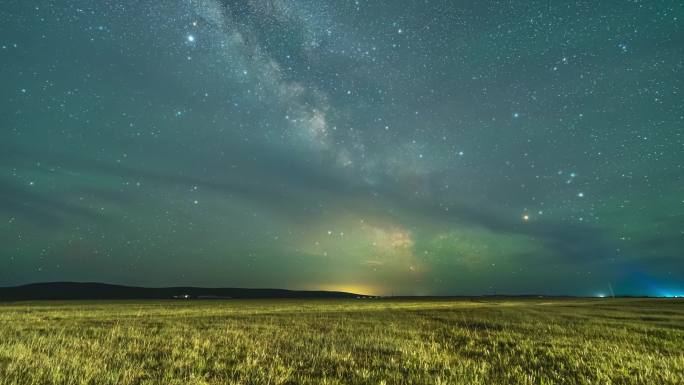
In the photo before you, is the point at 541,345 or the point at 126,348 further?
the point at 541,345

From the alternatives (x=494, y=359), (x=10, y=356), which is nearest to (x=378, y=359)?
(x=494, y=359)

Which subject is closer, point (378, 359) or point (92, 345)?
point (378, 359)

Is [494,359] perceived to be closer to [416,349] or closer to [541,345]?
[416,349]

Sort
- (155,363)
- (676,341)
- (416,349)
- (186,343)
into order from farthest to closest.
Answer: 1. (676,341)
2. (186,343)
3. (416,349)
4. (155,363)

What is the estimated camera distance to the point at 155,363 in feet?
33.5

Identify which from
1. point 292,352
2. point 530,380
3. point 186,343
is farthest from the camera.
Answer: point 186,343

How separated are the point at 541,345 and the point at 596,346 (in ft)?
6.65

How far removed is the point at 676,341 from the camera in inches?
666

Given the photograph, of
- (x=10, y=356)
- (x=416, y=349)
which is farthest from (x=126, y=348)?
(x=416, y=349)

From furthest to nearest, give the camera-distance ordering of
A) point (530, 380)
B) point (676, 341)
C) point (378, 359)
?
point (676, 341) → point (378, 359) → point (530, 380)

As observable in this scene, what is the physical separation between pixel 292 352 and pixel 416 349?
14.2ft

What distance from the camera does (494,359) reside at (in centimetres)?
1190

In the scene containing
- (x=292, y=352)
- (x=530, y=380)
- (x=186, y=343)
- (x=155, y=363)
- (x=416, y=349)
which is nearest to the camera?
(x=530, y=380)

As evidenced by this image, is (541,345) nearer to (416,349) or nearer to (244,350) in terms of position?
(416,349)
